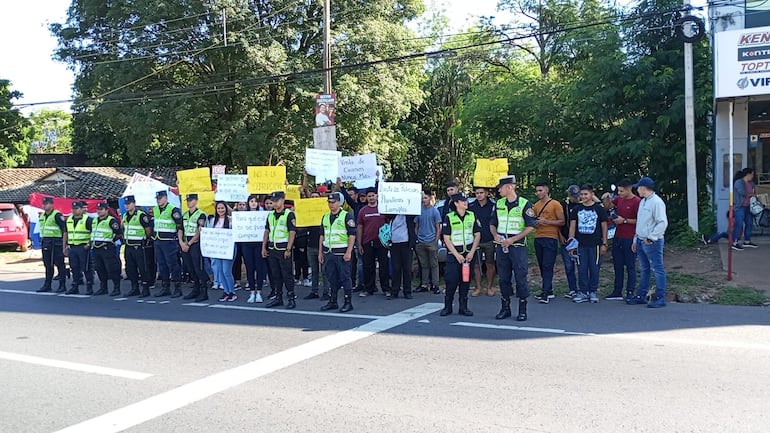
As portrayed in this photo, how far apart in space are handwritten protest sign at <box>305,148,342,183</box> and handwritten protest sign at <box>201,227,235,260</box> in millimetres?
2330

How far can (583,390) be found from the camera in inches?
219

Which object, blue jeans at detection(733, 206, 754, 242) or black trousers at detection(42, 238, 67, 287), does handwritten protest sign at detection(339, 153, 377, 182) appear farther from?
blue jeans at detection(733, 206, 754, 242)

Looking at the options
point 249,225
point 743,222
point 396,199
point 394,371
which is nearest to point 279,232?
point 249,225

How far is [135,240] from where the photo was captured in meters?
12.1

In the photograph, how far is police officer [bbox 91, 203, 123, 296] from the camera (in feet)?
40.0

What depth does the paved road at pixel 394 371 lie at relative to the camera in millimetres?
5027

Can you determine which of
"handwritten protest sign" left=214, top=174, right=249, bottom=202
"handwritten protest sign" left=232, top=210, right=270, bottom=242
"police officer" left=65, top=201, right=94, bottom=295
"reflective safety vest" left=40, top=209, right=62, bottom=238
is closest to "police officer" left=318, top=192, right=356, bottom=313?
"handwritten protest sign" left=232, top=210, right=270, bottom=242

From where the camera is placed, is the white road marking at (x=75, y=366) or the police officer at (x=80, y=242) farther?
the police officer at (x=80, y=242)

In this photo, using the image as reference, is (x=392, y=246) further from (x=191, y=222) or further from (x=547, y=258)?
(x=191, y=222)

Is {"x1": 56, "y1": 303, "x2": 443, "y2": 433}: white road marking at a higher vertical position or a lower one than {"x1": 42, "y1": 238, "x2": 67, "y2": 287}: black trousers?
lower

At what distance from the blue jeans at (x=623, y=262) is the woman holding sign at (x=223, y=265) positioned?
6.27 meters

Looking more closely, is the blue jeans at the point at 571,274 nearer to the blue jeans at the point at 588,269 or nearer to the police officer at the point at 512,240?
the blue jeans at the point at 588,269

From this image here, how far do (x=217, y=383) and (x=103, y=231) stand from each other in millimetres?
7244

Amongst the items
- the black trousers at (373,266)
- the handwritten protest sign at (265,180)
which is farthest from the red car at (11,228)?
the black trousers at (373,266)
